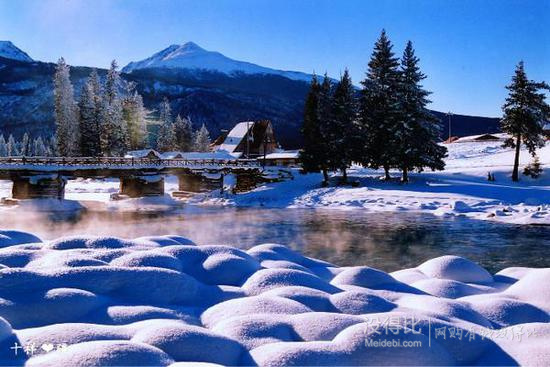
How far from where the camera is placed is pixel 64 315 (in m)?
4.69

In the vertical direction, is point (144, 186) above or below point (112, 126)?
below

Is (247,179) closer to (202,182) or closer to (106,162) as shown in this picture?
(202,182)

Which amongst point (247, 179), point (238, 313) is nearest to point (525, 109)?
point (247, 179)

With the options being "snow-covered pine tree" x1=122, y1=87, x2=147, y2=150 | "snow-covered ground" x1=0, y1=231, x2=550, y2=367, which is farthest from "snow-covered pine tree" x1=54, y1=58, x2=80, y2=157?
"snow-covered ground" x1=0, y1=231, x2=550, y2=367

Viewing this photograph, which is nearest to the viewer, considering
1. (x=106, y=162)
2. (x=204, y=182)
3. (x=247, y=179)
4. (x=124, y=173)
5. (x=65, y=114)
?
(x=124, y=173)

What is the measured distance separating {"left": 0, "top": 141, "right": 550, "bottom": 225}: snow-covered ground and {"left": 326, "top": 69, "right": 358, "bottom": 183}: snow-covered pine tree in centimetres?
279

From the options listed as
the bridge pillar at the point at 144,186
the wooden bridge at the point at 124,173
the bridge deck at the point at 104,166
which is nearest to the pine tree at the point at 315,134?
the wooden bridge at the point at 124,173

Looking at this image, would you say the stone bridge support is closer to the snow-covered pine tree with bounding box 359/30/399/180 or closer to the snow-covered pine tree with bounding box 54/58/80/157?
the snow-covered pine tree with bounding box 359/30/399/180

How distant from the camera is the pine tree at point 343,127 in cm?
4453

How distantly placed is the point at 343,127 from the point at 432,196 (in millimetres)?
12905

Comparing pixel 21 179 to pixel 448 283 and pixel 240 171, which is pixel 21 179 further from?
pixel 448 283

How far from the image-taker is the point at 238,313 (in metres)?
4.99

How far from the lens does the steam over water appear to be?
16.2 metres

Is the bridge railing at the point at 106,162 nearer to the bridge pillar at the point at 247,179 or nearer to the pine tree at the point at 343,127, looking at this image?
the bridge pillar at the point at 247,179
